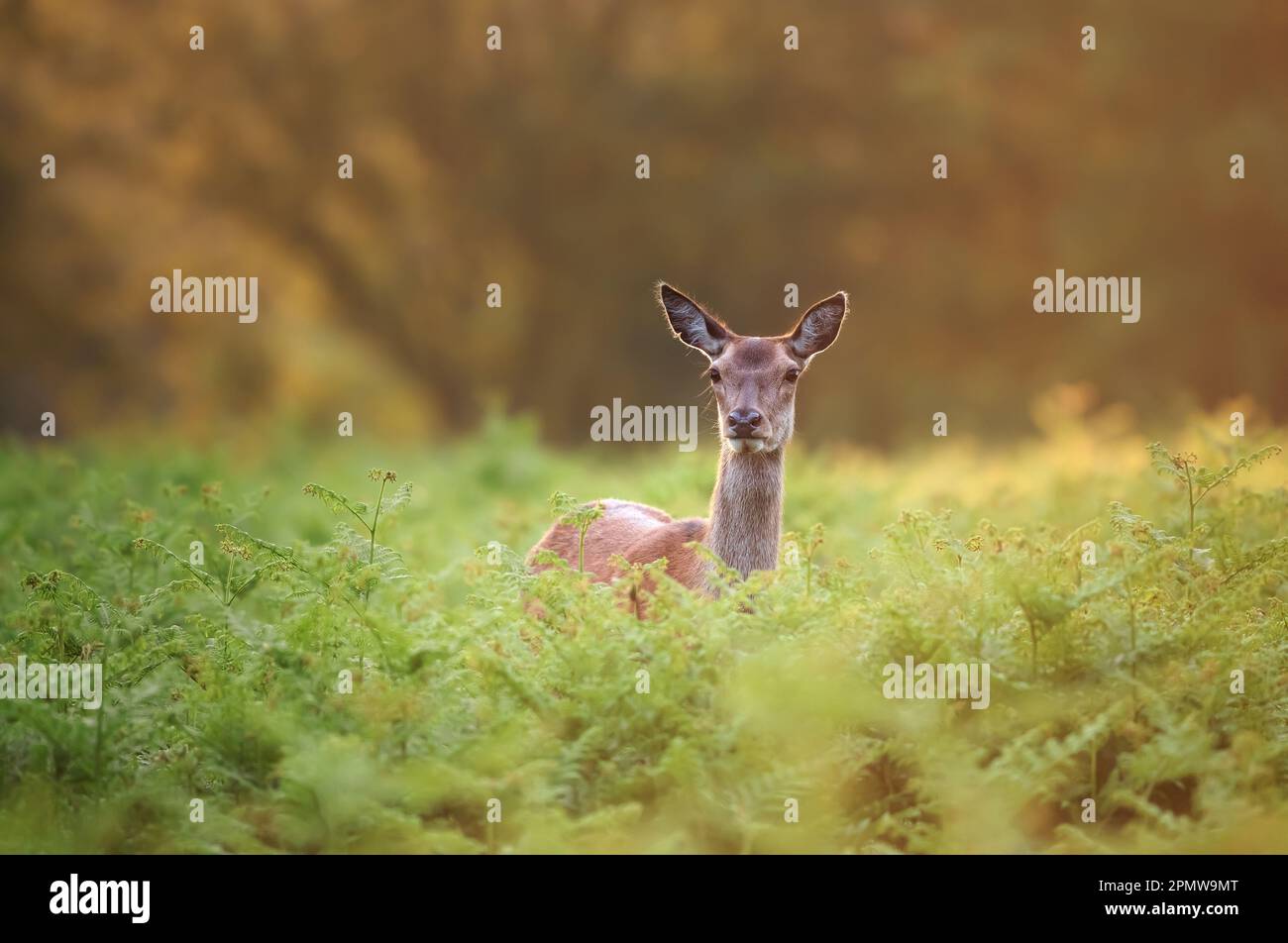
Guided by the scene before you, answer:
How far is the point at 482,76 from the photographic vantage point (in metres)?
35.2

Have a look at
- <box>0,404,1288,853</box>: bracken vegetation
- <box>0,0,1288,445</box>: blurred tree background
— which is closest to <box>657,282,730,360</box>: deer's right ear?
<box>0,404,1288,853</box>: bracken vegetation

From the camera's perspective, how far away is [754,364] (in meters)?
10.2

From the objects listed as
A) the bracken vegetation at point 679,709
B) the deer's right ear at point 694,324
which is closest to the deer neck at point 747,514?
the bracken vegetation at point 679,709

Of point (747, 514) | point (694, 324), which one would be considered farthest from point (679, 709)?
point (694, 324)

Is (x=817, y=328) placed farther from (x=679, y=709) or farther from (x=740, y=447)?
(x=679, y=709)

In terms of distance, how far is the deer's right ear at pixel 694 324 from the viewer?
34.4 ft

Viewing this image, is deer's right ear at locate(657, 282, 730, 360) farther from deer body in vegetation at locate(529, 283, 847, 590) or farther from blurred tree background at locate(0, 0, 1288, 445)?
blurred tree background at locate(0, 0, 1288, 445)

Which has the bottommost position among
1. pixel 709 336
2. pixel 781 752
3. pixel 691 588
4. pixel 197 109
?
pixel 781 752

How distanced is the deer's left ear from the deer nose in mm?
824

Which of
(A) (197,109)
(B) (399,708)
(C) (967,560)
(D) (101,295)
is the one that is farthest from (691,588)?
(A) (197,109)
